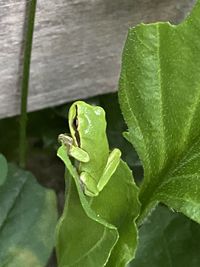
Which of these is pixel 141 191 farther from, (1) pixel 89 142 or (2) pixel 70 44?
(2) pixel 70 44

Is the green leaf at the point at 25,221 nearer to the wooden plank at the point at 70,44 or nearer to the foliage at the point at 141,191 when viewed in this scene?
the foliage at the point at 141,191

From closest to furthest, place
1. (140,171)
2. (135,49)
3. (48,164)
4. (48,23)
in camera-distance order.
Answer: (135,49)
(48,23)
(140,171)
(48,164)

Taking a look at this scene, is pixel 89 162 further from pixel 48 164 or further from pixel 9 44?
pixel 48 164

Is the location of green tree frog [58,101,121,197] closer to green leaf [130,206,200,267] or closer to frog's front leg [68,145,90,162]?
frog's front leg [68,145,90,162]

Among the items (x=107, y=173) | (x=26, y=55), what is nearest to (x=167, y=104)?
(x=107, y=173)

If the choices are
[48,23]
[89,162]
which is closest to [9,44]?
[48,23]

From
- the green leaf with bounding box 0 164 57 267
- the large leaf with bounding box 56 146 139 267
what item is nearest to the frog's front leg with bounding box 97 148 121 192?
the large leaf with bounding box 56 146 139 267
